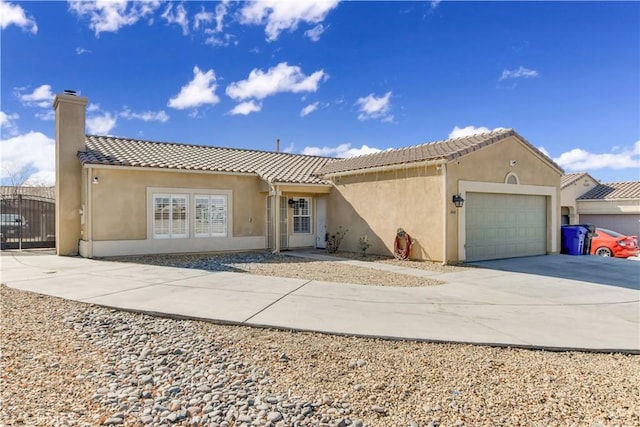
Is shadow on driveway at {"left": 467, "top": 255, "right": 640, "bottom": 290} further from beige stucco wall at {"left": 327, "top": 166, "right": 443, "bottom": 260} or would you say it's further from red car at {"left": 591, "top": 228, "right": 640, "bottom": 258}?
red car at {"left": 591, "top": 228, "right": 640, "bottom": 258}

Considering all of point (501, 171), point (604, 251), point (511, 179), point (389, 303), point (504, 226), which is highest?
point (501, 171)

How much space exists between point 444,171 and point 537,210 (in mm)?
6641

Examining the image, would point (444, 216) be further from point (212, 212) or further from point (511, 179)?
point (212, 212)

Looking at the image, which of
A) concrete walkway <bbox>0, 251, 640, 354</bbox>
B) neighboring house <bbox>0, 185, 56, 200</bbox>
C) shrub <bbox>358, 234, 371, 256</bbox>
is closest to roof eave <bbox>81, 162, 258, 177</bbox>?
concrete walkway <bbox>0, 251, 640, 354</bbox>

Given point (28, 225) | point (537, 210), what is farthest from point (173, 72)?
point (537, 210)

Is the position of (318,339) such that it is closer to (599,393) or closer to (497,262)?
(599,393)

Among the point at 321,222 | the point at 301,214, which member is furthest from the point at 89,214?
the point at 321,222

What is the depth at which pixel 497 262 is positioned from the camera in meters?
14.7

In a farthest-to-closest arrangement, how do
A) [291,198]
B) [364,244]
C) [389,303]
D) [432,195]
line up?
[291,198], [364,244], [432,195], [389,303]

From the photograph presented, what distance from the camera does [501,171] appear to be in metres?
15.6

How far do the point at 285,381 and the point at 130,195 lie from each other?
13.1m

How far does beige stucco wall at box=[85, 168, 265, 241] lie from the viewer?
47.8 ft

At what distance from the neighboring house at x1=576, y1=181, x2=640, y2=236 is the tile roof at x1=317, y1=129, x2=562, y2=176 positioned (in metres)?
13.9

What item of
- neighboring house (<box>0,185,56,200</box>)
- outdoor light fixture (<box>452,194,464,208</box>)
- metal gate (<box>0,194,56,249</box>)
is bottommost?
metal gate (<box>0,194,56,249</box>)
